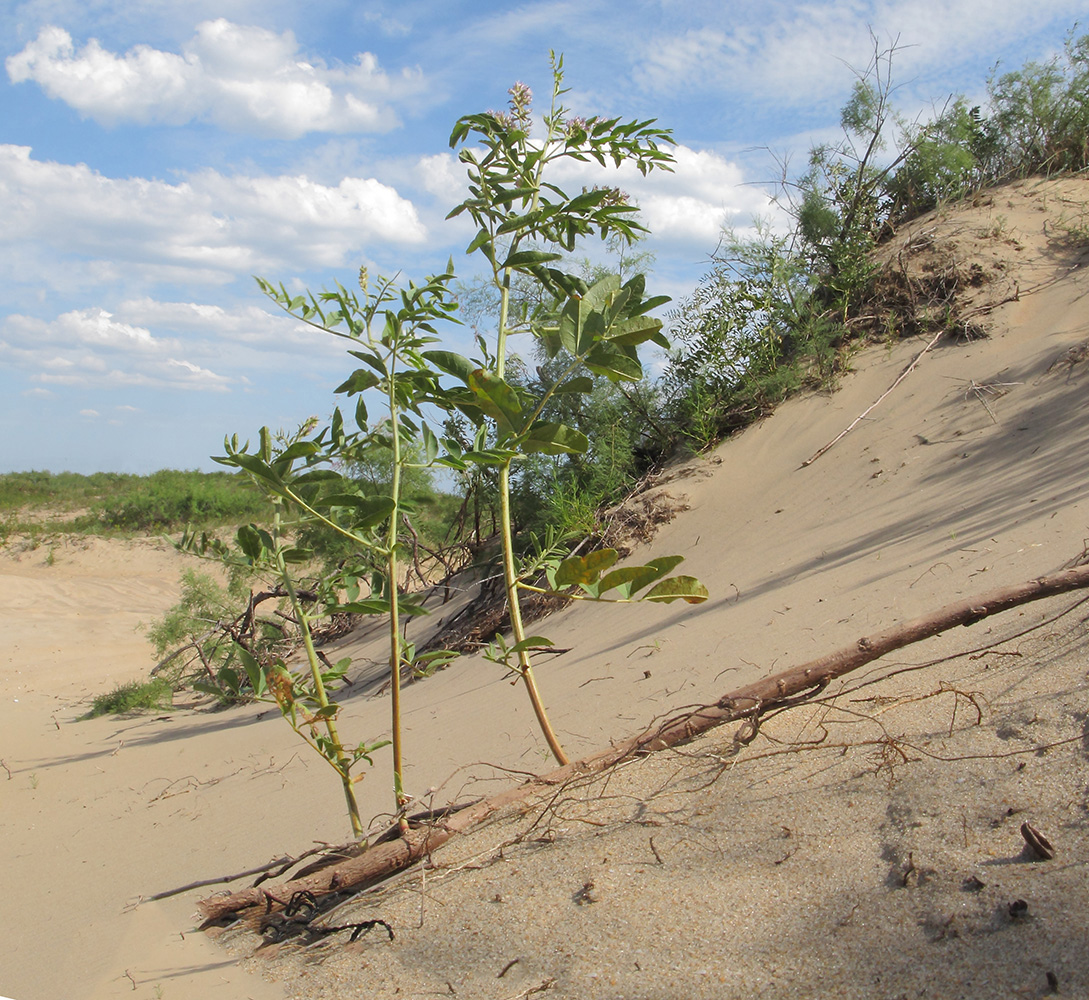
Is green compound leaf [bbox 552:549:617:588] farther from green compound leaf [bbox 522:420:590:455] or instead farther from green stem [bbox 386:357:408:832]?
green stem [bbox 386:357:408:832]

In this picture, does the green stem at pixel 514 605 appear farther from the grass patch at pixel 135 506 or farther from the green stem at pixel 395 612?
the grass patch at pixel 135 506

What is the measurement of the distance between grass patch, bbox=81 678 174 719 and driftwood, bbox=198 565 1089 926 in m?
5.33

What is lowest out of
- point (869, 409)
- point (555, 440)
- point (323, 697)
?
point (323, 697)

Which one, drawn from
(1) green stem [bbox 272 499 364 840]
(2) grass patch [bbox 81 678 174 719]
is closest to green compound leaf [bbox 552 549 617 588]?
(1) green stem [bbox 272 499 364 840]

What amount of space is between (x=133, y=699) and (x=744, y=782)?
6.37 metres

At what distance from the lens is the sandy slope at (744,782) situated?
1661 mm

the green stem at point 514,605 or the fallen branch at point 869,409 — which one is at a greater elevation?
the fallen branch at point 869,409

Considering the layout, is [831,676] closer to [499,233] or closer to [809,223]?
[499,233]

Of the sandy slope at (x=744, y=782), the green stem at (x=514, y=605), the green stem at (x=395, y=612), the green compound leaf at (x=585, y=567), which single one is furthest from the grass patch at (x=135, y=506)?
the green compound leaf at (x=585, y=567)

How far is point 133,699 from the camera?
7.05m

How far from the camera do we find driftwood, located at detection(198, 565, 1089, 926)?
2299 millimetres

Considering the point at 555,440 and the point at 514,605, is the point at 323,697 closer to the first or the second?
the point at 514,605

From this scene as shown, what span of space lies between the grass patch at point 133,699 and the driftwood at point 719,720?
533cm

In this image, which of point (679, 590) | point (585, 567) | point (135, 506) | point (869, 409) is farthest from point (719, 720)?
point (135, 506)
